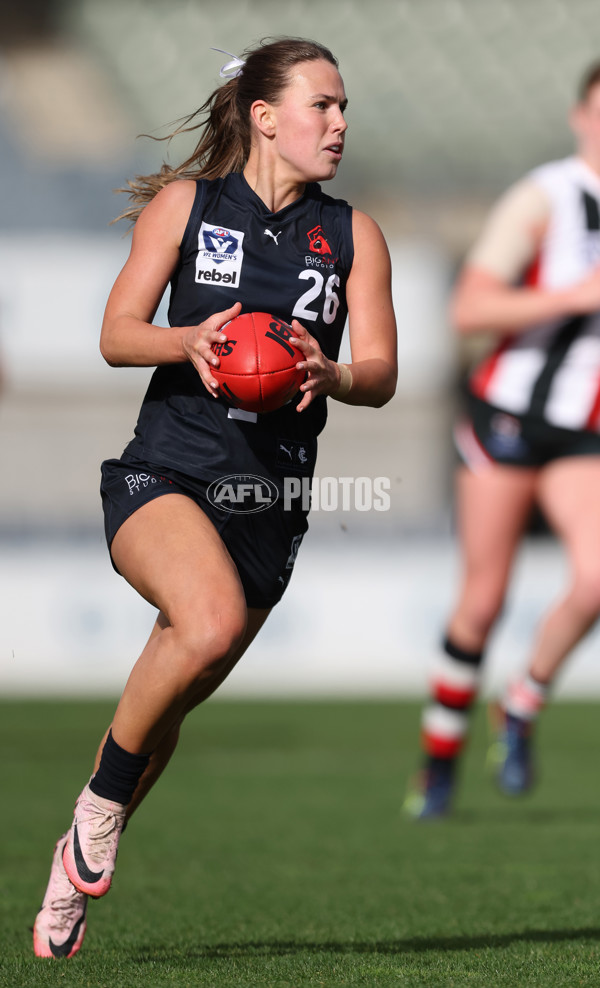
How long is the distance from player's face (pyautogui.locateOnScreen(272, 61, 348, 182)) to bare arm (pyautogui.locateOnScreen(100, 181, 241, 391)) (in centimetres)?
25

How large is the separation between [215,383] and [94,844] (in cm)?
98

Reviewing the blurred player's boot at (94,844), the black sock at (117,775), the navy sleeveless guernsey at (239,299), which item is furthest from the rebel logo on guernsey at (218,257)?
the blurred player's boot at (94,844)

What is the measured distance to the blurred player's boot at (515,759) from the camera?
5609 mm

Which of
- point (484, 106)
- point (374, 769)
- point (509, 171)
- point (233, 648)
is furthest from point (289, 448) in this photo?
point (484, 106)

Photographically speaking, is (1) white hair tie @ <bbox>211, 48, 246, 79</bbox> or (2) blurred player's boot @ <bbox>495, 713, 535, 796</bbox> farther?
(2) blurred player's boot @ <bbox>495, 713, 535, 796</bbox>

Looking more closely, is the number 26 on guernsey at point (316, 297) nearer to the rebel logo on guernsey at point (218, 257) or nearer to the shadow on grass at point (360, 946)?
the rebel logo on guernsey at point (218, 257)

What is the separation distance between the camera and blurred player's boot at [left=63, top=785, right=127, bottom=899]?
2924 mm

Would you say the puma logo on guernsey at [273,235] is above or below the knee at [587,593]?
above

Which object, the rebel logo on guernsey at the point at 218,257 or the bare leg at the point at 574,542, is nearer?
the rebel logo on guernsey at the point at 218,257

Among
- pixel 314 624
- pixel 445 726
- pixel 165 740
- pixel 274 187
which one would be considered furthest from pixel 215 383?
pixel 314 624

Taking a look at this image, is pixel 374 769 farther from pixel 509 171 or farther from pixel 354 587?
pixel 509 171

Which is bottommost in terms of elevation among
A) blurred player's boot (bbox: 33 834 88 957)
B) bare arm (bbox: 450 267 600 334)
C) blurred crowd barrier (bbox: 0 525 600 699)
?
blurred crowd barrier (bbox: 0 525 600 699)

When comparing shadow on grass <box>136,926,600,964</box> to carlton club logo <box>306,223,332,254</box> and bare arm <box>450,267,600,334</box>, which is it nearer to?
carlton club logo <box>306,223,332,254</box>

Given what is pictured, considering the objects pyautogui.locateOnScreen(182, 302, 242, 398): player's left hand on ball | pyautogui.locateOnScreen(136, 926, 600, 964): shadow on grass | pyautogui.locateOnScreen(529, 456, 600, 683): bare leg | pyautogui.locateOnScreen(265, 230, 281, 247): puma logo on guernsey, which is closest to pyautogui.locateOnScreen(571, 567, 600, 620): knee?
pyautogui.locateOnScreen(529, 456, 600, 683): bare leg
